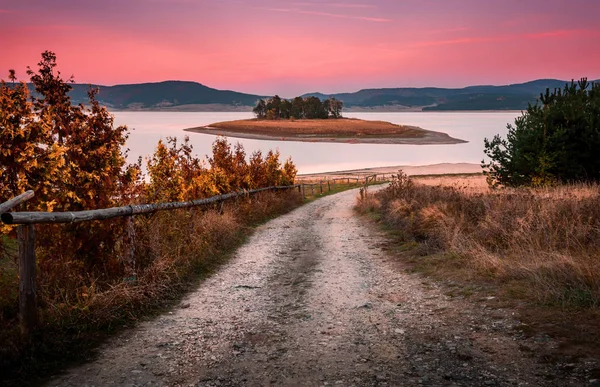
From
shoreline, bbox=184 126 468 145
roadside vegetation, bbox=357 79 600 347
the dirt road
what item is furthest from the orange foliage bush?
shoreline, bbox=184 126 468 145

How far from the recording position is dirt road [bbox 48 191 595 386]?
4.68 metres

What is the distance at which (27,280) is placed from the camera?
17.5ft

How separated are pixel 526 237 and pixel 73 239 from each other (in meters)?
8.69

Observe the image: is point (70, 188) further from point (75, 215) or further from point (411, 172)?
point (411, 172)

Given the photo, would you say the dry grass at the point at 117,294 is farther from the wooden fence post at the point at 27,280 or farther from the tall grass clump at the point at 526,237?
the tall grass clump at the point at 526,237

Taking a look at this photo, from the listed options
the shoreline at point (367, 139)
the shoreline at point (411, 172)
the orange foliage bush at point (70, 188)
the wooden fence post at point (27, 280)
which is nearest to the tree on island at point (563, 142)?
the orange foliage bush at point (70, 188)

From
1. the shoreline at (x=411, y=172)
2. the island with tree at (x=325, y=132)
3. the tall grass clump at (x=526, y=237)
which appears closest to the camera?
the tall grass clump at (x=526, y=237)

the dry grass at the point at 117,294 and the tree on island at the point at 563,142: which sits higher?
the tree on island at the point at 563,142

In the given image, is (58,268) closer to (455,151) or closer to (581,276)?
(581,276)

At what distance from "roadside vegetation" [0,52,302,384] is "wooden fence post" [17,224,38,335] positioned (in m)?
0.13

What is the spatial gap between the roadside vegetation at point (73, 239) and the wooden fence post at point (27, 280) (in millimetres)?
134

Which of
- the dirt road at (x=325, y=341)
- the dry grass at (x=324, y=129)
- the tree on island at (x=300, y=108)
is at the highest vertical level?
the tree on island at (x=300, y=108)

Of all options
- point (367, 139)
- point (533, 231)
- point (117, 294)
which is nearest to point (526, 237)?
point (533, 231)

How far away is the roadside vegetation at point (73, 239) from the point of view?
220 inches
